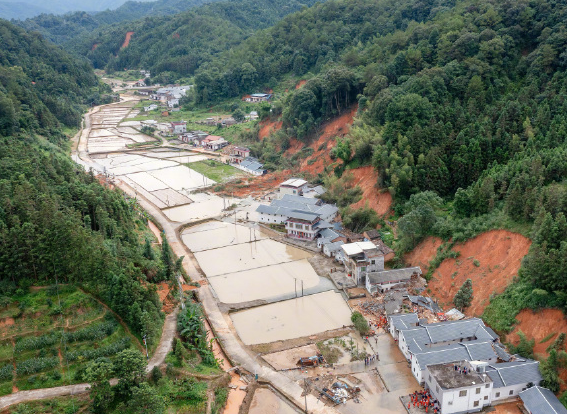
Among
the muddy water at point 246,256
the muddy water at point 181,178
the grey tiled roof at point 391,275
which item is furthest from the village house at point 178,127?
the grey tiled roof at point 391,275

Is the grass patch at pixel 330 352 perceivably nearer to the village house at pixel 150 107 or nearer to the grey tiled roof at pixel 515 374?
the grey tiled roof at pixel 515 374

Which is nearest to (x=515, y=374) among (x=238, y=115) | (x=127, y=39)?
(x=238, y=115)

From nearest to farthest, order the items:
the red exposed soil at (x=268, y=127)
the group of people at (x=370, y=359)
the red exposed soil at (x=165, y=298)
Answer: the group of people at (x=370, y=359), the red exposed soil at (x=165, y=298), the red exposed soil at (x=268, y=127)

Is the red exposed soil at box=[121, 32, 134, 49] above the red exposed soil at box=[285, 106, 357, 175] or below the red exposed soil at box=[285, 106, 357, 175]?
above

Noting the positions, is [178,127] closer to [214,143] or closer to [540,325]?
[214,143]

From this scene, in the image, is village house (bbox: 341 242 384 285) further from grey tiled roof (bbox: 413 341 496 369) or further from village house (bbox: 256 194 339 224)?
grey tiled roof (bbox: 413 341 496 369)

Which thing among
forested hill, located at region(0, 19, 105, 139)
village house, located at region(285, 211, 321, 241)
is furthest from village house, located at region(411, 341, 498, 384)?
forested hill, located at region(0, 19, 105, 139)
